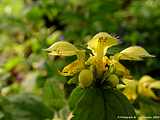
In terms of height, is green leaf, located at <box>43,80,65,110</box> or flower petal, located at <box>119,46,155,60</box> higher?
flower petal, located at <box>119,46,155,60</box>

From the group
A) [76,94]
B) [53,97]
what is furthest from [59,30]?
[76,94]

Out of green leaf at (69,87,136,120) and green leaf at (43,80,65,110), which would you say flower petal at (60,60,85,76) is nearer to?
green leaf at (69,87,136,120)

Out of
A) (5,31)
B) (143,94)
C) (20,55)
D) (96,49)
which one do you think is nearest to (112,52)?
(96,49)

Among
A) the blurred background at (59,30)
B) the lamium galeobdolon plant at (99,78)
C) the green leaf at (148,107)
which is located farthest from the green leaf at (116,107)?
the blurred background at (59,30)

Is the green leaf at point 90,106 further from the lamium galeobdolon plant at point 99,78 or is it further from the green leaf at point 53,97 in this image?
the green leaf at point 53,97

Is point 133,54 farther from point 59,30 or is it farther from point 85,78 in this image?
point 59,30

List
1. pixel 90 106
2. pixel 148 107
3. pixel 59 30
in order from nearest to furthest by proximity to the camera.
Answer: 1. pixel 90 106
2. pixel 148 107
3. pixel 59 30

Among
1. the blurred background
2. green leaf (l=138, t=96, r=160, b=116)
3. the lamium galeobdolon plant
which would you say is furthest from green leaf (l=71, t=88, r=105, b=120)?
the blurred background
